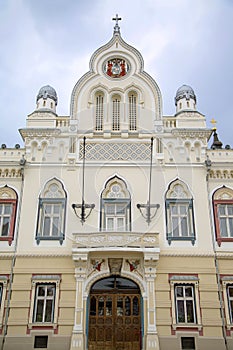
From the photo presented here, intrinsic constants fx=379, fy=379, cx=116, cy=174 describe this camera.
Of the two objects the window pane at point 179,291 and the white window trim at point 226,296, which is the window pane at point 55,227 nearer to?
the window pane at point 179,291

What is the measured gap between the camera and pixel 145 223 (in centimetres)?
1869

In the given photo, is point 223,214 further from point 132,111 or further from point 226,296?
point 132,111

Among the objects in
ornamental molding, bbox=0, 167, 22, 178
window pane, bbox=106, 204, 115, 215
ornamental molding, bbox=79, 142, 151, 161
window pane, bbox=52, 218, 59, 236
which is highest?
ornamental molding, bbox=79, 142, 151, 161

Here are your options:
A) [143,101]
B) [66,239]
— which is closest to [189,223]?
[66,239]

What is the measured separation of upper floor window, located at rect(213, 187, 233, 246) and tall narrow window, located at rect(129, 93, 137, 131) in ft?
19.4

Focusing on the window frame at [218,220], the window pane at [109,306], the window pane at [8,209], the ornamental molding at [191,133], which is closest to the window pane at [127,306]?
the window pane at [109,306]

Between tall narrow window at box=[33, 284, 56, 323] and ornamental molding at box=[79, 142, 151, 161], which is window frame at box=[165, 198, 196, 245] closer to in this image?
ornamental molding at box=[79, 142, 151, 161]

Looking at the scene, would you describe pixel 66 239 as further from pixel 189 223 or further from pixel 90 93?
pixel 90 93

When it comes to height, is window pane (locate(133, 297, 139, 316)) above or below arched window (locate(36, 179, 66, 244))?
below

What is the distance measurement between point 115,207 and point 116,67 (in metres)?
9.05

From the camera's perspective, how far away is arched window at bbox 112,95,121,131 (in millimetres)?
21469

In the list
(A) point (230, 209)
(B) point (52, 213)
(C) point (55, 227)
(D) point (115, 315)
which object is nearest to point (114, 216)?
(C) point (55, 227)

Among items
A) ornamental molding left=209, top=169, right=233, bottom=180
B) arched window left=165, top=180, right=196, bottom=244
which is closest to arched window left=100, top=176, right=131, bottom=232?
arched window left=165, top=180, right=196, bottom=244

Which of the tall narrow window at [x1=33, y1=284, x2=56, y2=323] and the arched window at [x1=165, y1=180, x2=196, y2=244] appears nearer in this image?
the tall narrow window at [x1=33, y1=284, x2=56, y2=323]
